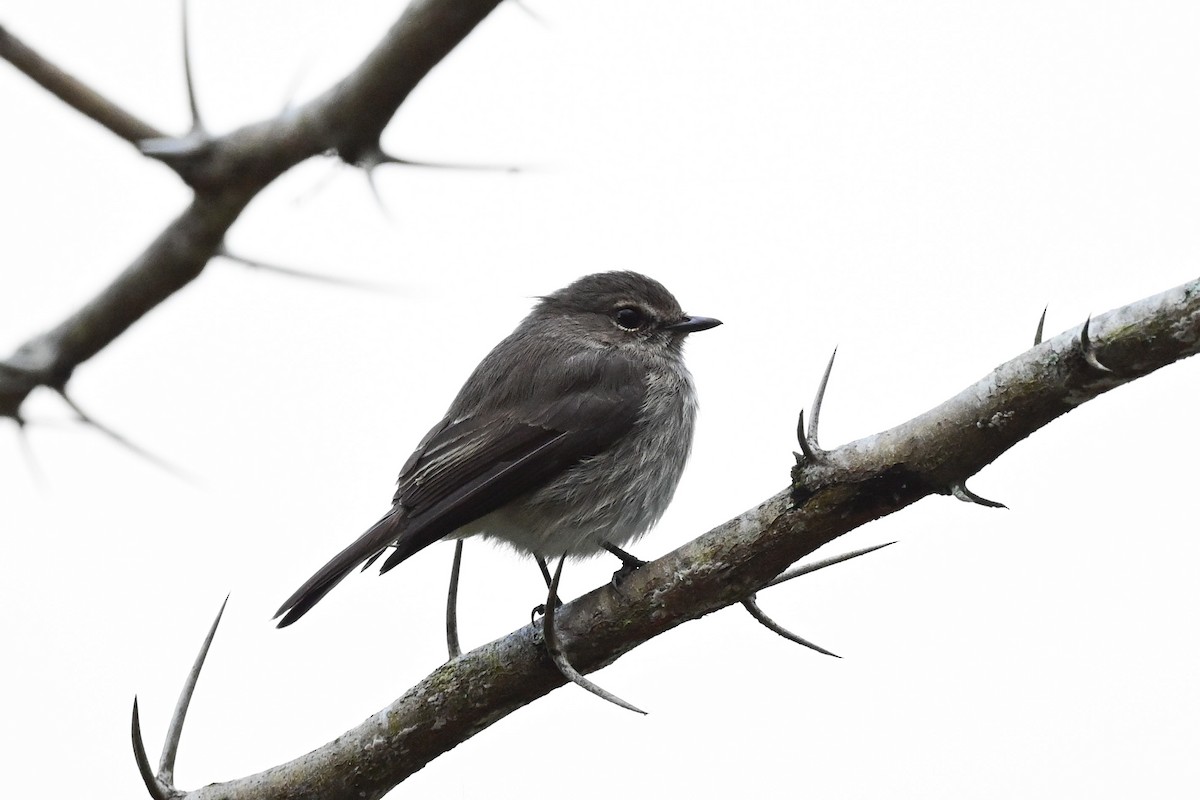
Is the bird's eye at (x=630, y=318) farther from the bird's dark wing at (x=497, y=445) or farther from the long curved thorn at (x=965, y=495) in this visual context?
the long curved thorn at (x=965, y=495)

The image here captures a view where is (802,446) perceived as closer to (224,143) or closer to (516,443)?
(224,143)

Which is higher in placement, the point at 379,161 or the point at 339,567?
the point at 379,161

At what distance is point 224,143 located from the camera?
3.01 metres

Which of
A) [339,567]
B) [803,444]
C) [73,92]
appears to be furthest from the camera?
[339,567]

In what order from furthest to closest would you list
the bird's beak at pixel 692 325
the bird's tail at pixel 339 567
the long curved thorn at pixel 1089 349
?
the bird's beak at pixel 692 325, the bird's tail at pixel 339 567, the long curved thorn at pixel 1089 349

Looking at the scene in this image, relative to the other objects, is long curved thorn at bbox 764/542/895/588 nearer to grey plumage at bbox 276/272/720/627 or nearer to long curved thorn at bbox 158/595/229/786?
long curved thorn at bbox 158/595/229/786

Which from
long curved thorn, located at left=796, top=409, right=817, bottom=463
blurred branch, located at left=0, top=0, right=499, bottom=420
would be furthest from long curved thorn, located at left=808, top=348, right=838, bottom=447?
blurred branch, located at left=0, top=0, right=499, bottom=420

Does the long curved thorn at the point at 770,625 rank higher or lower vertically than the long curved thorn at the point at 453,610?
higher

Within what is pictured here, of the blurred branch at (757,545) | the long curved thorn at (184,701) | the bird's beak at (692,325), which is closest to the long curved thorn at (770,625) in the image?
the blurred branch at (757,545)

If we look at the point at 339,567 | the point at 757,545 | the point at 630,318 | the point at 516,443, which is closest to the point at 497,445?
the point at 516,443

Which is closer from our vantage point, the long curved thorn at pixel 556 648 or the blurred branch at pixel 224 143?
the blurred branch at pixel 224 143

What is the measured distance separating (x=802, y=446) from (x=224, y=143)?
1697mm

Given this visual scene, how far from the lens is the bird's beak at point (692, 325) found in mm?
7738

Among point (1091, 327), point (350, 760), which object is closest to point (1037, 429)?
point (1091, 327)
